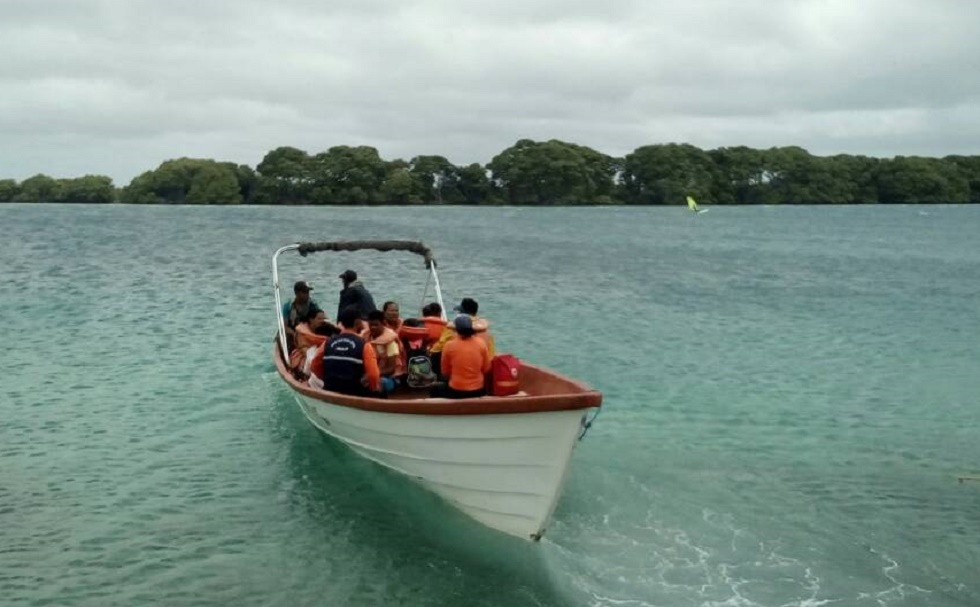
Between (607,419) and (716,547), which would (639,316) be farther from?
(716,547)

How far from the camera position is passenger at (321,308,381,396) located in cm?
1223

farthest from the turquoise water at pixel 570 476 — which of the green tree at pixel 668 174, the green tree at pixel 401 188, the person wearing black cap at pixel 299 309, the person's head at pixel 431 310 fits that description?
the green tree at pixel 668 174

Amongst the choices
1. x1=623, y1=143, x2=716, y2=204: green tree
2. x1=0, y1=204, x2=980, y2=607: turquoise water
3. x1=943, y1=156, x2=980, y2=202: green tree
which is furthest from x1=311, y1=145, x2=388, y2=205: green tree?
x1=0, y1=204, x2=980, y2=607: turquoise water

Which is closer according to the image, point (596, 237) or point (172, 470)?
point (172, 470)

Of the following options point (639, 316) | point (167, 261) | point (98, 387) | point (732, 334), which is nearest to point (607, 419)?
point (98, 387)

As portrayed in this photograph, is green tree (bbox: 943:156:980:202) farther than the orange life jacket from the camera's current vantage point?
Yes

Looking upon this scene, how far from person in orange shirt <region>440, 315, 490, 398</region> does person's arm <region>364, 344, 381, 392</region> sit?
1.29 metres

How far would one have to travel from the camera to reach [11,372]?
19641 mm

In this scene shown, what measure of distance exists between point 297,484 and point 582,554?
429 centimetres

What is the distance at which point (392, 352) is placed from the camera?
42.6 ft

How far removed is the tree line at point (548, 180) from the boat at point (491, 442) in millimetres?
143321

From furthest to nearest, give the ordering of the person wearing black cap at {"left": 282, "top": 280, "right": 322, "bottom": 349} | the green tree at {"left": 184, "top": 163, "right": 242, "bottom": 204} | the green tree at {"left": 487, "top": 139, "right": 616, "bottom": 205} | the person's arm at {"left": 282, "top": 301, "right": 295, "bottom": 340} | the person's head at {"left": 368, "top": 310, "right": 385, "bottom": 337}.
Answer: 1. the green tree at {"left": 487, "top": 139, "right": 616, "bottom": 205}
2. the green tree at {"left": 184, "top": 163, "right": 242, "bottom": 204}
3. the person's arm at {"left": 282, "top": 301, "right": 295, "bottom": 340}
4. the person wearing black cap at {"left": 282, "top": 280, "right": 322, "bottom": 349}
5. the person's head at {"left": 368, "top": 310, "right": 385, "bottom": 337}

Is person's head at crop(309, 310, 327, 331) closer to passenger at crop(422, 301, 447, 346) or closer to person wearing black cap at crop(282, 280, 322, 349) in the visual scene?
person wearing black cap at crop(282, 280, 322, 349)

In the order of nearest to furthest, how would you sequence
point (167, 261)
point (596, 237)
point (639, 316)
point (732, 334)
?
point (732, 334), point (639, 316), point (167, 261), point (596, 237)
